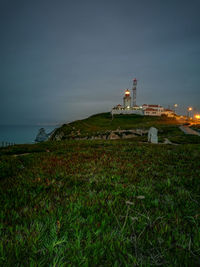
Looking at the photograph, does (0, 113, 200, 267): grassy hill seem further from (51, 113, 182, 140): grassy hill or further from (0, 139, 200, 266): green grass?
(51, 113, 182, 140): grassy hill

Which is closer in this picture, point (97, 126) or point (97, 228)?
point (97, 228)

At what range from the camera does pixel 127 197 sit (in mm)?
3092

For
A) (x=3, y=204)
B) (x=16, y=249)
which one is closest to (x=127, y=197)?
(x=16, y=249)

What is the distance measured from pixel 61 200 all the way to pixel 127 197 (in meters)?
1.38

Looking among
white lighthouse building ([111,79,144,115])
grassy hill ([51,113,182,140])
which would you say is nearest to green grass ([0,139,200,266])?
grassy hill ([51,113,182,140])

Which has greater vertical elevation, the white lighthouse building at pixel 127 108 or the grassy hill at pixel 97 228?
the white lighthouse building at pixel 127 108

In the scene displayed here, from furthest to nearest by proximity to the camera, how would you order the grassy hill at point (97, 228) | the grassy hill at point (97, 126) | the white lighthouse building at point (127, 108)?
the white lighthouse building at point (127, 108)
the grassy hill at point (97, 126)
the grassy hill at point (97, 228)

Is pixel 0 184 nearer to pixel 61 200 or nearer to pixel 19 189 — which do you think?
pixel 19 189

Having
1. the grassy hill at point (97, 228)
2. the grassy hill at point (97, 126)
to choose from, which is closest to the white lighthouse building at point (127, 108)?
the grassy hill at point (97, 126)

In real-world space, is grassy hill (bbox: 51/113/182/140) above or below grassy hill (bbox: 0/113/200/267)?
above

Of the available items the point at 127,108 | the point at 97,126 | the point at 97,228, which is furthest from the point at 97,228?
the point at 127,108

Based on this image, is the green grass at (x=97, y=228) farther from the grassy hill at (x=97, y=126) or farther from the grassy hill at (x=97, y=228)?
the grassy hill at (x=97, y=126)

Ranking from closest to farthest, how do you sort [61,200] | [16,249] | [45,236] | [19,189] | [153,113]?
[16,249] < [45,236] < [61,200] < [19,189] < [153,113]

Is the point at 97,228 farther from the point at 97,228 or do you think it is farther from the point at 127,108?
the point at 127,108
